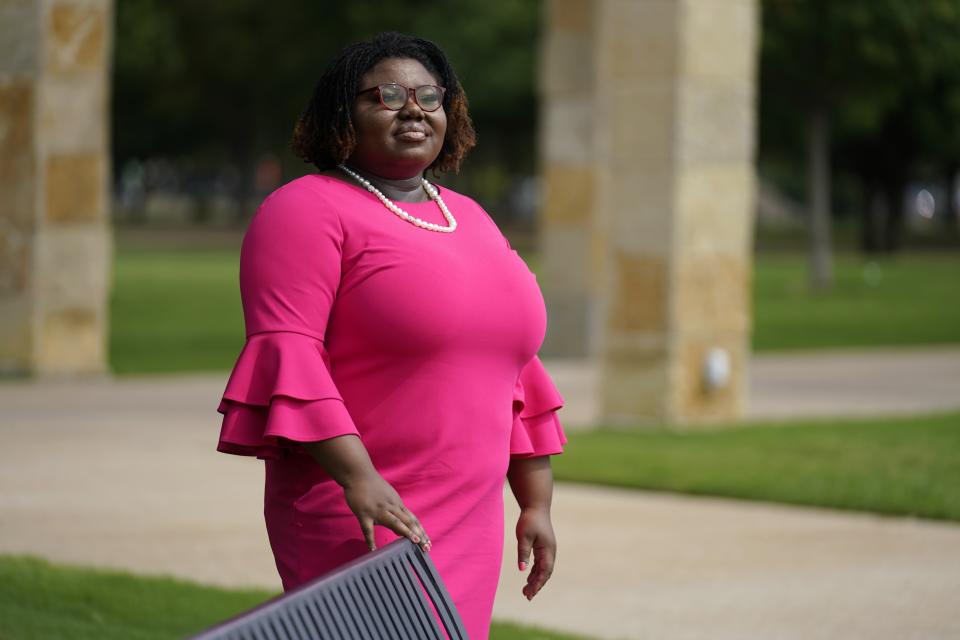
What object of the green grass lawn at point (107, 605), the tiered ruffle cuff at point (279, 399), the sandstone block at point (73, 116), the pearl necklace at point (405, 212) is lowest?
the green grass lawn at point (107, 605)

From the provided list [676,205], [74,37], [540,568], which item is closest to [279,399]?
[540,568]

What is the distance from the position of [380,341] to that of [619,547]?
5.23m

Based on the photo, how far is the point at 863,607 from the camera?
709 cm

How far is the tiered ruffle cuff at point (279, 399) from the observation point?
10.4 ft

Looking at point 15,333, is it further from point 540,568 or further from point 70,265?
point 540,568

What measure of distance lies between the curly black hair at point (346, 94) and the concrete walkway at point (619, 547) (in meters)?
3.41

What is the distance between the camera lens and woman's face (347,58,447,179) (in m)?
3.44

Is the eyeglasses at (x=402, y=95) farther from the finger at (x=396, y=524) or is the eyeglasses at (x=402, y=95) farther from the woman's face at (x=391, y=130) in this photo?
the finger at (x=396, y=524)

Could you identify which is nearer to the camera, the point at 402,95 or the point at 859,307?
the point at 402,95

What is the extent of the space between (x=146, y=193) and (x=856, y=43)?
199ft

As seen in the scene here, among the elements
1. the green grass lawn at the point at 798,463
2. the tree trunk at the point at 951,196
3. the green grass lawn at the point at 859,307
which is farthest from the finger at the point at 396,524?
the tree trunk at the point at 951,196

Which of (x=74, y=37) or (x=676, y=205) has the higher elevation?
(x=74, y=37)

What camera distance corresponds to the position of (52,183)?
Result: 55.3 feet

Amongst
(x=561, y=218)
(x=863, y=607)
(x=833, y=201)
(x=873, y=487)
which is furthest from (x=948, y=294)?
(x=833, y=201)
